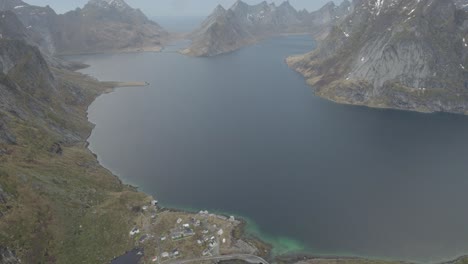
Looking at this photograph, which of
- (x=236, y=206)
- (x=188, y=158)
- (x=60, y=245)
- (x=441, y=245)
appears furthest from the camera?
(x=188, y=158)

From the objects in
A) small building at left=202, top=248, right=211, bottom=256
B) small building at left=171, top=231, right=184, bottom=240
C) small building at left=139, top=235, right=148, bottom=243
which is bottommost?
small building at left=139, top=235, right=148, bottom=243

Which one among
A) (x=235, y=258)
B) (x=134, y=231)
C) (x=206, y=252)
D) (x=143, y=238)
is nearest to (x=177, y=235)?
(x=143, y=238)

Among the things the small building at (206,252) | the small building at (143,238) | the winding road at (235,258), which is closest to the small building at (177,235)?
the small building at (143,238)

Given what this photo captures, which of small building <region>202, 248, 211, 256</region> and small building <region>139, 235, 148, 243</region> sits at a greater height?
small building <region>202, 248, 211, 256</region>

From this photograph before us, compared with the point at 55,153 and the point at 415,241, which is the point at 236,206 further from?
the point at 55,153

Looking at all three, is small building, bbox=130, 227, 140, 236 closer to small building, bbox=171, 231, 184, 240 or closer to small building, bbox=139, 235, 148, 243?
small building, bbox=139, 235, 148, 243

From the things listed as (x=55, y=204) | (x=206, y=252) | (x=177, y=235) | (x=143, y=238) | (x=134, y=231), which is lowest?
(x=143, y=238)

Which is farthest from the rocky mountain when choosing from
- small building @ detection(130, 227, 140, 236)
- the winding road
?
the winding road

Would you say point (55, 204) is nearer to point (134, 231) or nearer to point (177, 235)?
point (134, 231)

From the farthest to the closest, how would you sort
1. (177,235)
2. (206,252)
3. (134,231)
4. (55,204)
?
(55,204)
(134,231)
(177,235)
(206,252)

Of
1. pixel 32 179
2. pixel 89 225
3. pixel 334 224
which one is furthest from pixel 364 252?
pixel 32 179

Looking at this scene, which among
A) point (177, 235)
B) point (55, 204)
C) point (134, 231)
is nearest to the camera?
point (177, 235)
